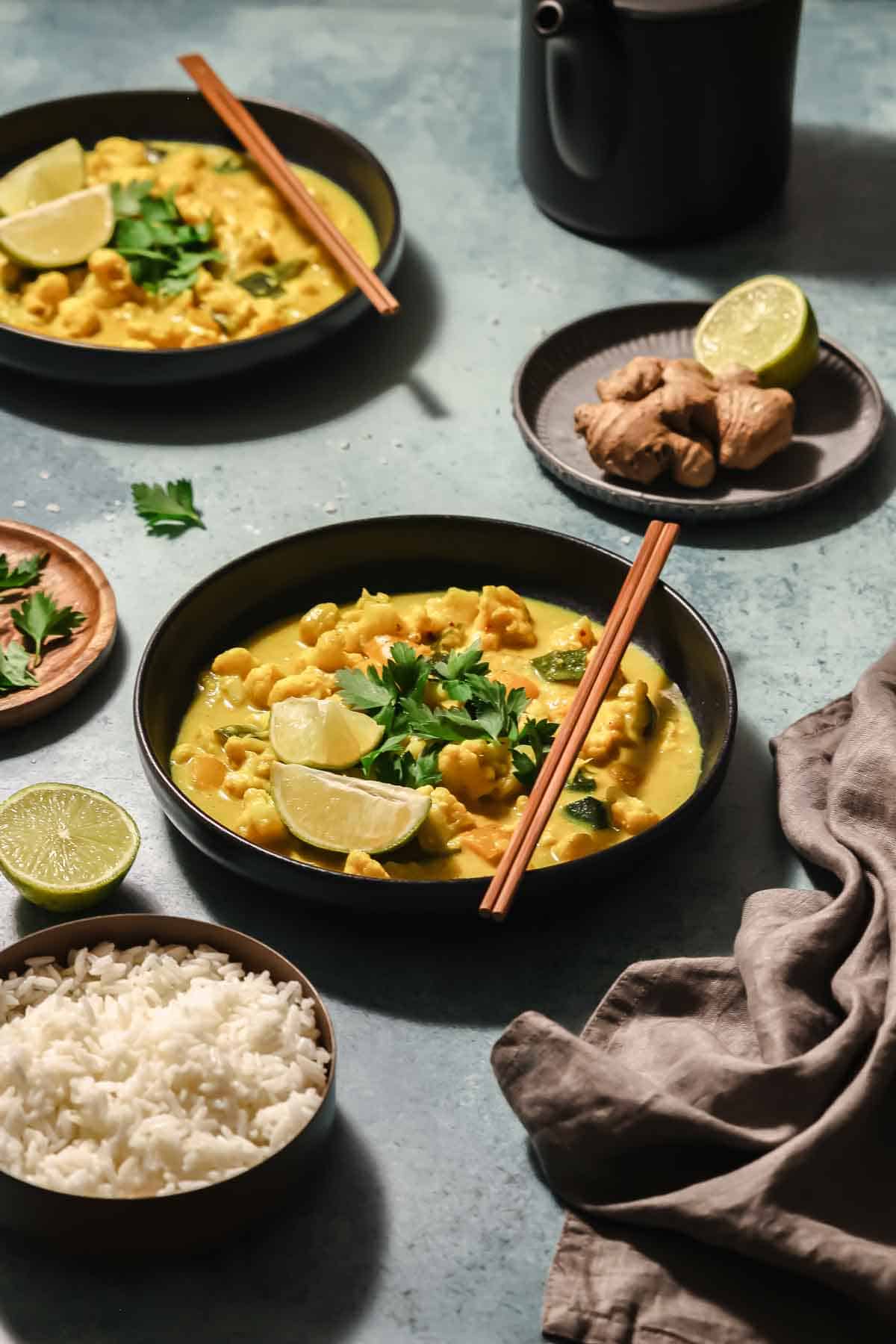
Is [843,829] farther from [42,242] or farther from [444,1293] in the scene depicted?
[42,242]

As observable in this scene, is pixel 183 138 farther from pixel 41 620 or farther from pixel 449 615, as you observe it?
pixel 449 615

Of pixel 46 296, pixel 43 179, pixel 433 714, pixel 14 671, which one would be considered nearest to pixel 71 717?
pixel 14 671

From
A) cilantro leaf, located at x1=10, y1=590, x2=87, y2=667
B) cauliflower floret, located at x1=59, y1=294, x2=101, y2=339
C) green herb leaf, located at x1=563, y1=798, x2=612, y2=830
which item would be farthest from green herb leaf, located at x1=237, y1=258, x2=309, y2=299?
green herb leaf, located at x1=563, y1=798, x2=612, y2=830

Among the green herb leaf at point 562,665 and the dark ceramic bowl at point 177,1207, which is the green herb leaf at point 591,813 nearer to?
the green herb leaf at point 562,665

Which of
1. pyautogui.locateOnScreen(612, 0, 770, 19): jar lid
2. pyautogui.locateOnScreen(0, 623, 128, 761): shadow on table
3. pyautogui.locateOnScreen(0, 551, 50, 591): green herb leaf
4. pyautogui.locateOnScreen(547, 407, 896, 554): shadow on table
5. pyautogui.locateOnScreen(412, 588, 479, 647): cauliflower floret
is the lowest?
pyautogui.locateOnScreen(0, 623, 128, 761): shadow on table

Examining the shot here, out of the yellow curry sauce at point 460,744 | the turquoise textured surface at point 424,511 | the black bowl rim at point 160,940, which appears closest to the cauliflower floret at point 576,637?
the yellow curry sauce at point 460,744

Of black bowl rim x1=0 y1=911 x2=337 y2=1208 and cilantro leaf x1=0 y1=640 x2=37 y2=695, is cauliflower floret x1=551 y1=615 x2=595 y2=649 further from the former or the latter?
cilantro leaf x1=0 y1=640 x2=37 y2=695
